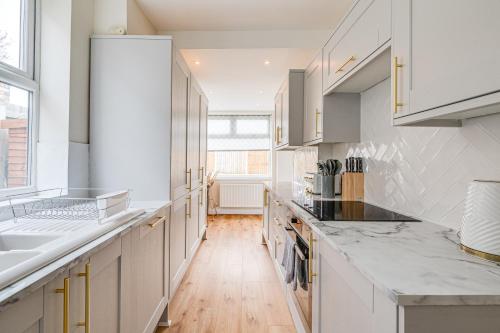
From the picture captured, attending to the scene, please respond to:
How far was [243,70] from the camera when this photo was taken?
4070 mm

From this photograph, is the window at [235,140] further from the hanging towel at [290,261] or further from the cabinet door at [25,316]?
the cabinet door at [25,316]

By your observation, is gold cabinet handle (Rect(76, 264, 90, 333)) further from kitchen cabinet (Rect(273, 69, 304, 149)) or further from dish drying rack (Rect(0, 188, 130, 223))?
kitchen cabinet (Rect(273, 69, 304, 149))

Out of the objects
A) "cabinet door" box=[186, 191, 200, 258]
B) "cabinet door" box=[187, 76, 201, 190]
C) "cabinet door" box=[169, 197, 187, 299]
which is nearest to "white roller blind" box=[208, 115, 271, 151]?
"cabinet door" box=[187, 76, 201, 190]

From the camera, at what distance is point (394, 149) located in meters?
1.77

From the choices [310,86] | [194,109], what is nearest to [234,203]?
[194,109]

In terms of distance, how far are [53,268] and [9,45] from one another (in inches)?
62.6

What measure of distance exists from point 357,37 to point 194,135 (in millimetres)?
1953

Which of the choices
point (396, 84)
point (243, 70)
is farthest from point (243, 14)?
point (396, 84)

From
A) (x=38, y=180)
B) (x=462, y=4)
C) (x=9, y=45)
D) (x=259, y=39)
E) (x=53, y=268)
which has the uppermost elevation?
(x=259, y=39)

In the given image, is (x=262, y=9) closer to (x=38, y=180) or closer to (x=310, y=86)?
(x=310, y=86)

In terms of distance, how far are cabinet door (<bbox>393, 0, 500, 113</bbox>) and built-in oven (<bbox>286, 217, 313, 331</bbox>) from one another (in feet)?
2.57

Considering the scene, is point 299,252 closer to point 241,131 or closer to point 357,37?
point 357,37

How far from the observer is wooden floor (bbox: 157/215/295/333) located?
2080mm

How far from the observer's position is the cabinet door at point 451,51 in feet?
2.59
